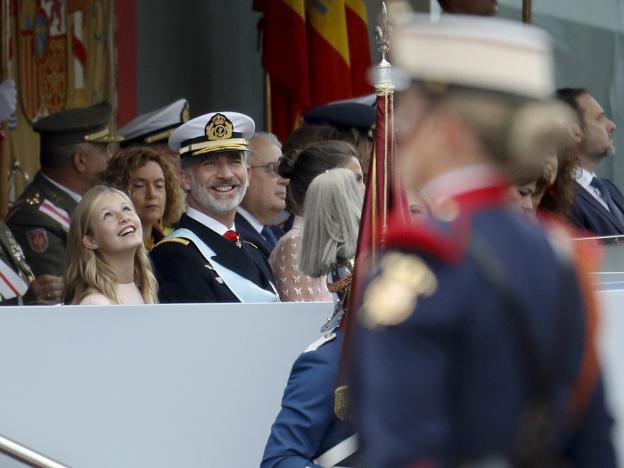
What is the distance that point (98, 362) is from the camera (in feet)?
14.0

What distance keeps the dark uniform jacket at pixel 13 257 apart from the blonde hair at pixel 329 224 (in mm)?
1784

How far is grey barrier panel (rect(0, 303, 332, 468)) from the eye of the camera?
426cm

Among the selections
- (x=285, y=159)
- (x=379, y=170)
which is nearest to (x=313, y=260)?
(x=379, y=170)

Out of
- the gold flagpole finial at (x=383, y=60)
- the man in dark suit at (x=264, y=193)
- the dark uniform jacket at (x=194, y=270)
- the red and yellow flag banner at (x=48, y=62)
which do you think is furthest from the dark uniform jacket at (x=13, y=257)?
the red and yellow flag banner at (x=48, y=62)

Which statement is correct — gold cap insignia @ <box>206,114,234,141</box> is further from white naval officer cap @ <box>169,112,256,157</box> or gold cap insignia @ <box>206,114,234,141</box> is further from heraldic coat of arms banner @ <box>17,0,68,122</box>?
heraldic coat of arms banner @ <box>17,0,68,122</box>

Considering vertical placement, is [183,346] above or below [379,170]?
below

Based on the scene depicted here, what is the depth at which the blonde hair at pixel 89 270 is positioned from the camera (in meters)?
4.76

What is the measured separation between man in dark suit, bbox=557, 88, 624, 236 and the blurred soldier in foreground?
3.50 meters

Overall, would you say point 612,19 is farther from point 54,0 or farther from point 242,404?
point 242,404

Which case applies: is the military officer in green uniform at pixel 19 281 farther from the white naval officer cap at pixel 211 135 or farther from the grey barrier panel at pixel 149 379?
the grey barrier panel at pixel 149 379

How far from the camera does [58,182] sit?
6109mm

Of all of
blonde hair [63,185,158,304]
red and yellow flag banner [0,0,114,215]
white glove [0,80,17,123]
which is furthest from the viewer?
red and yellow flag banner [0,0,114,215]

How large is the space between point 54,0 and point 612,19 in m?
2.86

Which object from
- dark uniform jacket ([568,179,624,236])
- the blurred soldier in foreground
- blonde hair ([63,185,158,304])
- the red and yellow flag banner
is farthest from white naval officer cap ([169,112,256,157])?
the blurred soldier in foreground
